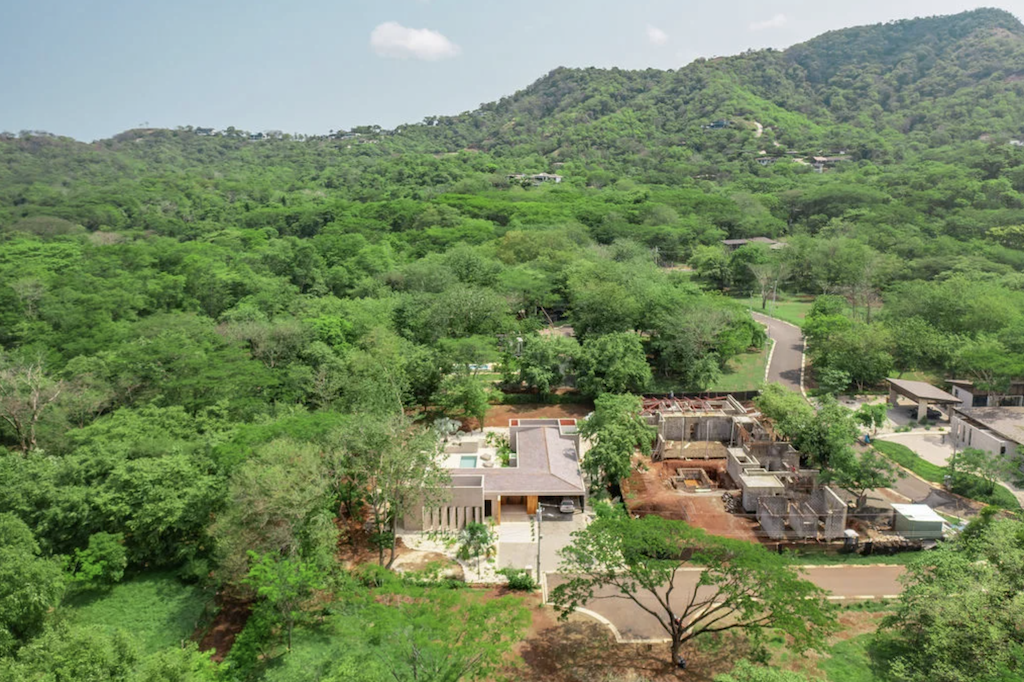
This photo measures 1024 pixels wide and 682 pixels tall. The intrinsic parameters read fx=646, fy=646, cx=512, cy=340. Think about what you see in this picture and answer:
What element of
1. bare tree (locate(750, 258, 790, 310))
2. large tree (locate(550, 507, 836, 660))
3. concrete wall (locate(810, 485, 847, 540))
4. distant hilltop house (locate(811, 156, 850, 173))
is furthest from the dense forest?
concrete wall (locate(810, 485, 847, 540))

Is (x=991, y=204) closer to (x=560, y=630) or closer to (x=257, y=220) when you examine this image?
(x=560, y=630)

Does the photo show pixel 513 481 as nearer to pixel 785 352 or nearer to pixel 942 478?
pixel 942 478

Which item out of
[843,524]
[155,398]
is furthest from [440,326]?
[843,524]

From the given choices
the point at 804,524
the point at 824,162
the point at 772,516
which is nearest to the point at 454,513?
the point at 772,516

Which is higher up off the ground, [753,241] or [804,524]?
[753,241]

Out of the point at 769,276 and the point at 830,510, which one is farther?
the point at 769,276

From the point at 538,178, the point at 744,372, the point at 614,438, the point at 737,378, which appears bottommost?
the point at 737,378
